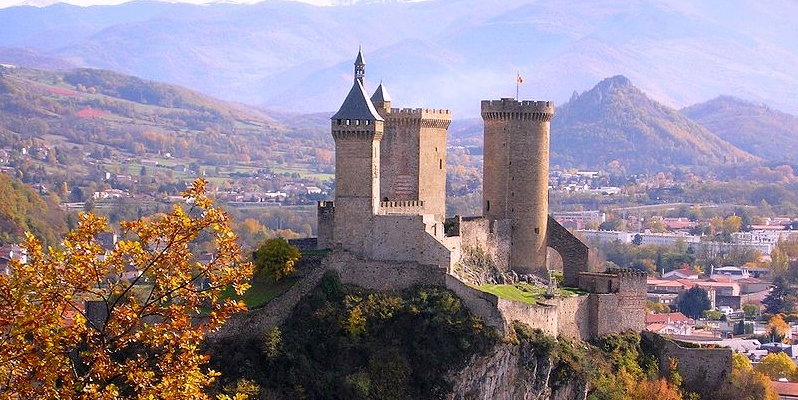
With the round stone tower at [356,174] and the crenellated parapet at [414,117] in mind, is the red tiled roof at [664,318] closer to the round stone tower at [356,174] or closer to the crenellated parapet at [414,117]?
the crenellated parapet at [414,117]

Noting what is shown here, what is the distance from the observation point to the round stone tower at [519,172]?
58.5 metres

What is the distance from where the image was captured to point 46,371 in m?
23.6

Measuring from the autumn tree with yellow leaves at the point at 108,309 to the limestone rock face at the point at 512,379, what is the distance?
2487 centimetres

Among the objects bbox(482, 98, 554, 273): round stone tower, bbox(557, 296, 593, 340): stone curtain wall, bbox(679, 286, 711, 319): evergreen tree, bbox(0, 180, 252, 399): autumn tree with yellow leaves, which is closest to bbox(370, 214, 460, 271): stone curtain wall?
bbox(557, 296, 593, 340): stone curtain wall

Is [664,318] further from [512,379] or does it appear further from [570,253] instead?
[512,379]

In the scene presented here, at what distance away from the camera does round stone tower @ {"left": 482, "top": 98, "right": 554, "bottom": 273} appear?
192ft

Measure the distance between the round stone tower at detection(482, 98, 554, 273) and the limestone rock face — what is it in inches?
277

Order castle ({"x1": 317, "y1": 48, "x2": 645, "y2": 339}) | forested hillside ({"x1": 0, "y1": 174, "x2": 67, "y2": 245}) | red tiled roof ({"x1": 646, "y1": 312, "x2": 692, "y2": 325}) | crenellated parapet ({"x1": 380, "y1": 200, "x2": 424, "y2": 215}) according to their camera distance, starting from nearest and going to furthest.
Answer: castle ({"x1": 317, "y1": 48, "x2": 645, "y2": 339})
crenellated parapet ({"x1": 380, "y1": 200, "x2": 424, "y2": 215})
red tiled roof ({"x1": 646, "y1": 312, "x2": 692, "y2": 325})
forested hillside ({"x1": 0, "y1": 174, "x2": 67, "y2": 245})

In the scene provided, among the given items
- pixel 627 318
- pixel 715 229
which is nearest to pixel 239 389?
pixel 627 318

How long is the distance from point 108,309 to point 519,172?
35.5 metres

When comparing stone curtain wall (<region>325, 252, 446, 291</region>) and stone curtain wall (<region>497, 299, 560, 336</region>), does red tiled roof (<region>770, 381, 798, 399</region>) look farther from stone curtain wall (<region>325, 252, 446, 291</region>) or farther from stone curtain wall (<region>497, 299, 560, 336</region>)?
stone curtain wall (<region>325, 252, 446, 291</region>)

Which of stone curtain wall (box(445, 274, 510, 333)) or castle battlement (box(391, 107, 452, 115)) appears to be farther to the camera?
castle battlement (box(391, 107, 452, 115))

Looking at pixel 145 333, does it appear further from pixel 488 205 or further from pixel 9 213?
pixel 9 213

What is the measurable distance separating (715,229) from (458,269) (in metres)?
109
